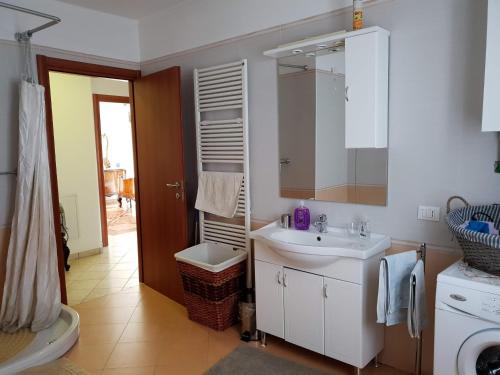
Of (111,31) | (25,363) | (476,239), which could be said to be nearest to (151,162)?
(111,31)

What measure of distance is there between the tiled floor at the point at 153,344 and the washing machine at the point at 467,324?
0.79 m

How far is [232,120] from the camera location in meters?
3.09

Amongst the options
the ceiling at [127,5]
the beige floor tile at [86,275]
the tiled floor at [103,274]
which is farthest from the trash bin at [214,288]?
the ceiling at [127,5]

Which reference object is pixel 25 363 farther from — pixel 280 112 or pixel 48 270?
pixel 280 112

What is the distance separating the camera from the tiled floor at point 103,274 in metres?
3.92

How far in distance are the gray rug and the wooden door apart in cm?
104

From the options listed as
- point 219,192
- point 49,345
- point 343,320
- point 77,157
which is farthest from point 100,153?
point 343,320

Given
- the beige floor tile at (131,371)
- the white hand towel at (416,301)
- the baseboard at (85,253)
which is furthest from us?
the baseboard at (85,253)

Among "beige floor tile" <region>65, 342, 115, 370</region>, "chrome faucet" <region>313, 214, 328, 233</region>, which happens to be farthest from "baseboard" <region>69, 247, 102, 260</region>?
"chrome faucet" <region>313, 214, 328, 233</region>

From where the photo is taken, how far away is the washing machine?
1646 mm

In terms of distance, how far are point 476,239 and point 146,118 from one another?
2.96 metres

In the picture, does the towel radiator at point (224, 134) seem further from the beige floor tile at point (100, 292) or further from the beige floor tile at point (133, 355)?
the beige floor tile at point (100, 292)

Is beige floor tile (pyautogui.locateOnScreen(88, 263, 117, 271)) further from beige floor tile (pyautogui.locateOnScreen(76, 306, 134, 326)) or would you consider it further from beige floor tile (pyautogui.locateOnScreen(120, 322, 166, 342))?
beige floor tile (pyautogui.locateOnScreen(120, 322, 166, 342))

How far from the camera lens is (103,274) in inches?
174
